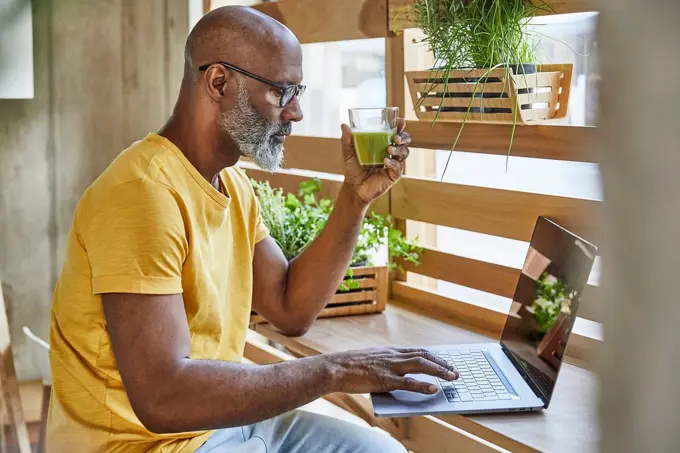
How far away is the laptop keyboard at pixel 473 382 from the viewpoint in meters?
1.45

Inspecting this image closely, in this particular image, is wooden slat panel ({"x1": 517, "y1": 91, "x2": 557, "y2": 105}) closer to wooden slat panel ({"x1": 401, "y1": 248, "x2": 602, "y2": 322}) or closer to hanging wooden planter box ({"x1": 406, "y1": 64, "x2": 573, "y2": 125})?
hanging wooden planter box ({"x1": 406, "y1": 64, "x2": 573, "y2": 125})

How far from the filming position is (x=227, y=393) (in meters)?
1.31

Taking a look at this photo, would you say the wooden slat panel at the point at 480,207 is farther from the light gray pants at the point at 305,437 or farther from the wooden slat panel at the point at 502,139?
the light gray pants at the point at 305,437

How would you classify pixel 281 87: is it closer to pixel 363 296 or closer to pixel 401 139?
pixel 401 139

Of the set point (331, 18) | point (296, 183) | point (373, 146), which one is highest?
point (331, 18)

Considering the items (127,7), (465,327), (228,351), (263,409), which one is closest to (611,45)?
(263,409)

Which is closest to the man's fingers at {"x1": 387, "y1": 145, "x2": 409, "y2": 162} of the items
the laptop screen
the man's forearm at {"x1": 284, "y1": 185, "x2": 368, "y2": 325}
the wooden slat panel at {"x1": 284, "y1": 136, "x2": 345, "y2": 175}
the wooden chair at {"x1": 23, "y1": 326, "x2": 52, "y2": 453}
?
the man's forearm at {"x1": 284, "y1": 185, "x2": 368, "y2": 325}

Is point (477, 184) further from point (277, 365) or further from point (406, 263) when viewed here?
point (277, 365)

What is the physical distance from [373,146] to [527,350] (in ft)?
1.71

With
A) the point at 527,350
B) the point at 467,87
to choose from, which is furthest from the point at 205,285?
the point at 467,87

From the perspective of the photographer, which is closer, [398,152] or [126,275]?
[126,275]

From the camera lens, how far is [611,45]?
19 centimetres

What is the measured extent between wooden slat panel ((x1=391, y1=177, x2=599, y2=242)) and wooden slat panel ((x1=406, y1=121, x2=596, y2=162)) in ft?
0.33

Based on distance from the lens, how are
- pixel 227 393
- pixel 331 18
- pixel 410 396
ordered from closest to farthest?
pixel 227 393, pixel 410 396, pixel 331 18
